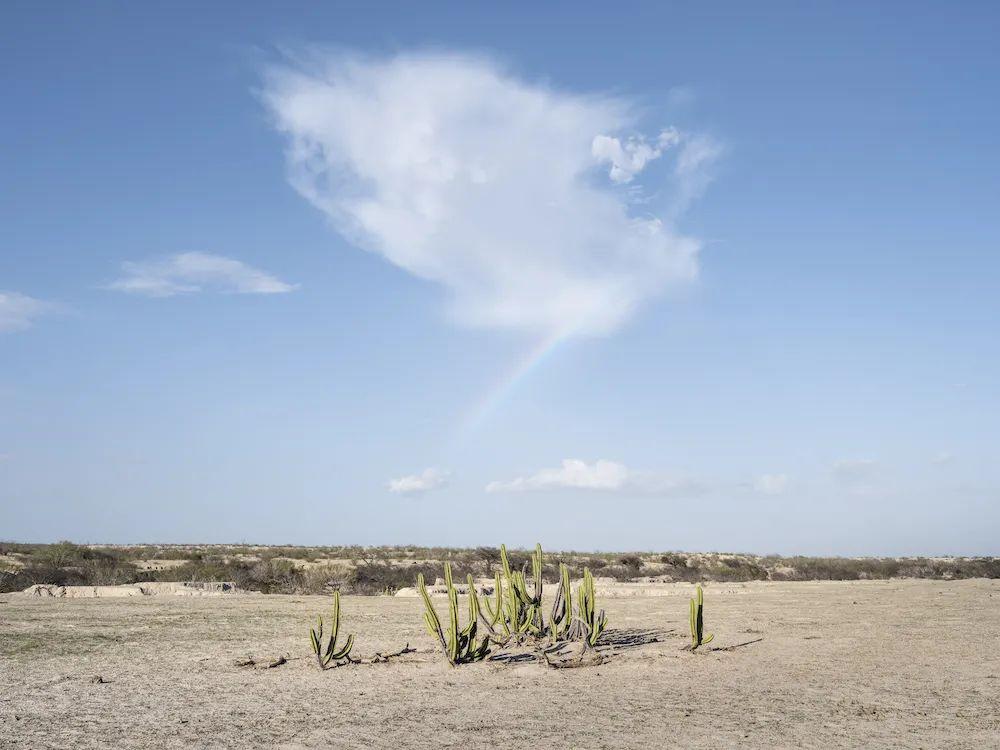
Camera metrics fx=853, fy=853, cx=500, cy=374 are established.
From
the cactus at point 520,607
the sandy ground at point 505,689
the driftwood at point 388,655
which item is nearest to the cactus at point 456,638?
the sandy ground at point 505,689

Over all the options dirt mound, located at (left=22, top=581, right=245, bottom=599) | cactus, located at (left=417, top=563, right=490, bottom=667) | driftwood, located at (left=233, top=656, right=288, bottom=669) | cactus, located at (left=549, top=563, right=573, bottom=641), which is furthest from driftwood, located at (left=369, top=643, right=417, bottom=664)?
dirt mound, located at (left=22, top=581, right=245, bottom=599)

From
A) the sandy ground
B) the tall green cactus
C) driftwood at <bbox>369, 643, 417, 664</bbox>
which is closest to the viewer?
the sandy ground

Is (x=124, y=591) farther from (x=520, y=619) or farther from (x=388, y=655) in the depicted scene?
(x=520, y=619)

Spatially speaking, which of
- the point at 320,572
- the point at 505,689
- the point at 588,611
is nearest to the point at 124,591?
the point at 320,572

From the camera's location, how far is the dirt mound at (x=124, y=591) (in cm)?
2784

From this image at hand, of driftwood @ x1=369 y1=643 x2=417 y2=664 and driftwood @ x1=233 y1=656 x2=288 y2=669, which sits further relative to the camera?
driftwood @ x1=369 y1=643 x2=417 y2=664

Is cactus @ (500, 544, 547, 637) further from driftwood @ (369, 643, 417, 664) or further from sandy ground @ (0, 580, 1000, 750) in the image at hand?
driftwood @ (369, 643, 417, 664)

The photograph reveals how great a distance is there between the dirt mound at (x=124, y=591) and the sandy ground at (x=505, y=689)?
7.60 meters

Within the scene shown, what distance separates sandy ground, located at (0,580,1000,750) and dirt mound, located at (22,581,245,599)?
299 inches

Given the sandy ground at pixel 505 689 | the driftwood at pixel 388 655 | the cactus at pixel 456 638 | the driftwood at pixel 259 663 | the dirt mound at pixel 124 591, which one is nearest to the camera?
the sandy ground at pixel 505 689

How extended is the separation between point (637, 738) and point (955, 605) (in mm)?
18810

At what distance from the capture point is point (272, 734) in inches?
Answer: 367

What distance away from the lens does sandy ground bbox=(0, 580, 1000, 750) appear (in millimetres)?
9133

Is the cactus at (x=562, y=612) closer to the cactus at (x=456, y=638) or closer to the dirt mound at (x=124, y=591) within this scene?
the cactus at (x=456, y=638)
